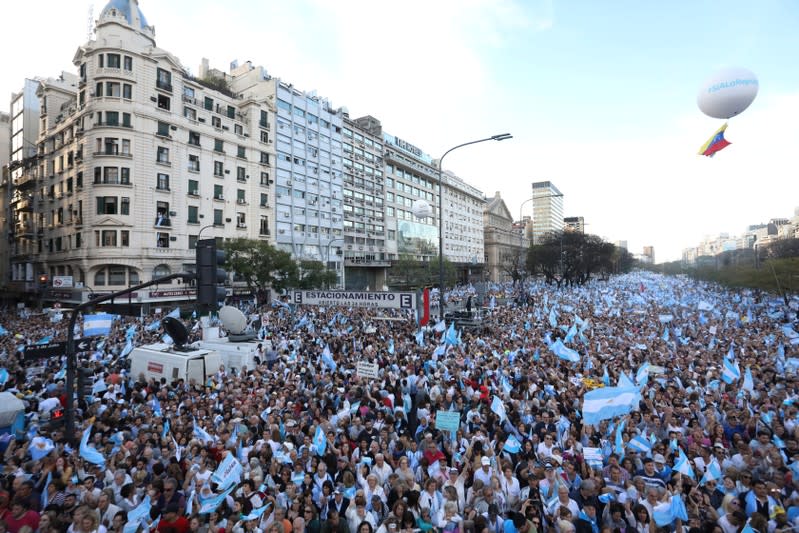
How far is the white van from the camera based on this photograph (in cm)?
1387

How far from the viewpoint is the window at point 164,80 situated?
125 feet

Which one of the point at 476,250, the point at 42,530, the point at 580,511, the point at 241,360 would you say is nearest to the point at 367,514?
the point at 580,511

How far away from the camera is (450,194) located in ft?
309

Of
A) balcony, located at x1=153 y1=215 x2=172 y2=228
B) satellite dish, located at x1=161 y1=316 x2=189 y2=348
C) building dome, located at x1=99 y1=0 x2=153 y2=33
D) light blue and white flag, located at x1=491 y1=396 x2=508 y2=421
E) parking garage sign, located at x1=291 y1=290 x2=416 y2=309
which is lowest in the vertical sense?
light blue and white flag, located at x1=491 y1=396 x2=508 y2=421

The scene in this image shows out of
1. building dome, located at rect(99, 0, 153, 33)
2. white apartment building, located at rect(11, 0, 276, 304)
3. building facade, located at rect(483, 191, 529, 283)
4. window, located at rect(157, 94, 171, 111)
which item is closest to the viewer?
white apartment building, located at rect(11, 0, 276, 304)

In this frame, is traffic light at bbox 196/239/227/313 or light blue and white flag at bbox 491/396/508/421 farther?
light blue and white flag at bbox 491/396/508/421

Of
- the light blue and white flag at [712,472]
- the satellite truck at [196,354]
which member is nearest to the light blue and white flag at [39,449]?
the satellite truck at [196,354]

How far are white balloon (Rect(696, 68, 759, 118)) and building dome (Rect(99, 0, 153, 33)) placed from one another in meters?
43.8

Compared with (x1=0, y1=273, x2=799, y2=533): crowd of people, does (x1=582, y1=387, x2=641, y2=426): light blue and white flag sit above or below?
above

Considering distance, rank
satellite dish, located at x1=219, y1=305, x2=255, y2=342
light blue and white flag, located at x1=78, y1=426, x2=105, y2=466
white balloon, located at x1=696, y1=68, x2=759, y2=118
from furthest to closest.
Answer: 1. satellite dish, located at x1=219, y1=305, x2=255, y2=342
2. white balloon, located at x1=696, y1=68, x2=759, y2=118
3. light blue and white flag, located at x1=78, y1=426, x2=105, y2=466

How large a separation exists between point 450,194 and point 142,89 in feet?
221

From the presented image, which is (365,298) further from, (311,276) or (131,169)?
(131,169)

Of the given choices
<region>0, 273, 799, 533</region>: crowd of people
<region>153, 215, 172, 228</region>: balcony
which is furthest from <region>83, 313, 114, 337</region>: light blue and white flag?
<region>153, 215, 172, 228</region>: balcony

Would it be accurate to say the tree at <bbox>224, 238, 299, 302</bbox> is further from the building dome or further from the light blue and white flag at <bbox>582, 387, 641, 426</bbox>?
the light blue and white flag at <bbox>582, 387, 641, 426</bbox>
